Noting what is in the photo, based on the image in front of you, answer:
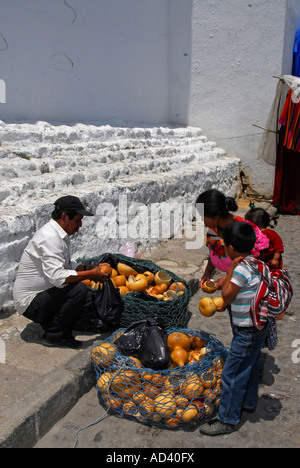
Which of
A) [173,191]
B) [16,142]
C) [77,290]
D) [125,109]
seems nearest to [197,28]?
[125,109]

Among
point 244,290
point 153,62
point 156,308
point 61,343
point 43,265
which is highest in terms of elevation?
point 153,62

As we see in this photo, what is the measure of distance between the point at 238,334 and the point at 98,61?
5.71 meters

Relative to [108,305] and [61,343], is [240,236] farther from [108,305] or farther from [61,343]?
[61,343]

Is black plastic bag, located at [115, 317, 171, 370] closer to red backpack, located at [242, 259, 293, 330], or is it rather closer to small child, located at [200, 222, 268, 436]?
small child, located at [200, 222, 268, 436]

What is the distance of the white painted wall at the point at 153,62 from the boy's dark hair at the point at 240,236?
389cm

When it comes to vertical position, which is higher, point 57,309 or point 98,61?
point 98,61

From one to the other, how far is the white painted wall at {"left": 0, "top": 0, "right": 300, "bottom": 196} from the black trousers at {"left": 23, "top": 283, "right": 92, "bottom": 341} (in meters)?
2.94

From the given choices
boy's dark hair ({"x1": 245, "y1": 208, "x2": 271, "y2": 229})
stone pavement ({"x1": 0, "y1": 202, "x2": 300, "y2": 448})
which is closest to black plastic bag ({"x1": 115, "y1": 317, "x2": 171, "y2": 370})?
stone pavement ({"x1": 0, "y1": 202, "x2": 300, "y2": 448})

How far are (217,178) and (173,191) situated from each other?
214 cm

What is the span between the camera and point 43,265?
3252 mm

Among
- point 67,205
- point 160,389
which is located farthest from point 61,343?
point 67,205

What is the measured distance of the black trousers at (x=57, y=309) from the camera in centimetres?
334

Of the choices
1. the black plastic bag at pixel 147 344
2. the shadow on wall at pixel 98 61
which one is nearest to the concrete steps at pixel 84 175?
the shadow on wall at pixel 98 61
